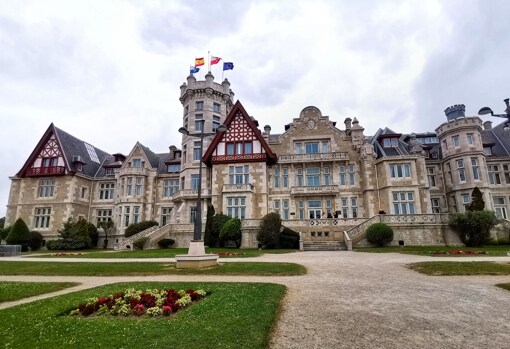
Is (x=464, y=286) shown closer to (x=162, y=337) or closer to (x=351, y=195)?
(x=162, y=337)

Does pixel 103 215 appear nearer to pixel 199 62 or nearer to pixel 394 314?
pixel 199 62

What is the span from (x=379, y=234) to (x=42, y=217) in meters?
42.5

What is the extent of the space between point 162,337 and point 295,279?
21.4 ft

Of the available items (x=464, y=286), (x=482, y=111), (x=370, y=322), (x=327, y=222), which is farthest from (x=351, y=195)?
(x=370, y=322)

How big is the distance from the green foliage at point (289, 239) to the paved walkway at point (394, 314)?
57.5 ft

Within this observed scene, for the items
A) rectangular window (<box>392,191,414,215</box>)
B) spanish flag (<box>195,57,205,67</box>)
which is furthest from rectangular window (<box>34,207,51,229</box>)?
rectangular window (<box>392,191,414,215</box>)

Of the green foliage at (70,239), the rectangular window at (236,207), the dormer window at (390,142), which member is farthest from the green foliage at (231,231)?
the dormer window at (390,142)

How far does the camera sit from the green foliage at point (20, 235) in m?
34.4

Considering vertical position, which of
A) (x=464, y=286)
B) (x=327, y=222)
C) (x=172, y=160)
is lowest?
(x=464, y=286)

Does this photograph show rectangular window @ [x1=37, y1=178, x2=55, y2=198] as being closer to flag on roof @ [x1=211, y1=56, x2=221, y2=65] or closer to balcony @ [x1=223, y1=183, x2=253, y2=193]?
balcony @ [x1=223, y1=183, x2=253, y2=193]

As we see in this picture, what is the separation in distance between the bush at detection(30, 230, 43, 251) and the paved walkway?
3435 centimetres

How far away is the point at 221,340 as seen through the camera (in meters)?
4.29

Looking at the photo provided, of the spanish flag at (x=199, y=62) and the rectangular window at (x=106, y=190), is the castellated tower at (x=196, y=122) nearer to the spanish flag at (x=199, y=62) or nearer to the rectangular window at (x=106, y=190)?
the spanish flag at (x=199, y=62)

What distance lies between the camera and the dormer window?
1393 inches
